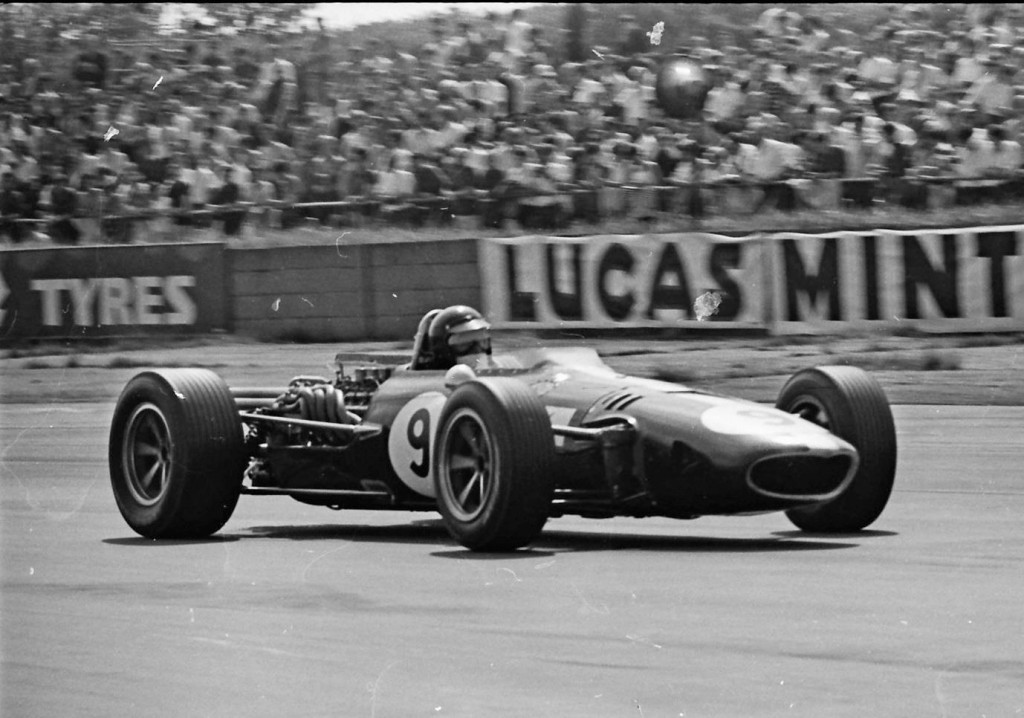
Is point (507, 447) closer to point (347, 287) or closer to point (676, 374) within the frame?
point (676, 374)

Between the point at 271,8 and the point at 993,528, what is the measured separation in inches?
525

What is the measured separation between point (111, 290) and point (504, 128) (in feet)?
17.3

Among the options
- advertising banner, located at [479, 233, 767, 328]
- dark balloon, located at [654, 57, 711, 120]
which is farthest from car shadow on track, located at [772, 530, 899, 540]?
dark balloon, located at [654, 57, 711, 120]

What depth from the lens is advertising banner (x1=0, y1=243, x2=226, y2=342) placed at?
19656 mm

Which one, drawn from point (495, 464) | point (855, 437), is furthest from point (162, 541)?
point (855, 437)

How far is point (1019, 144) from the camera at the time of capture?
15125 mm

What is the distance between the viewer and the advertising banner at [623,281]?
16.0 metres

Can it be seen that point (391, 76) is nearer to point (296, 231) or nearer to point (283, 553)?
point (296, 231)

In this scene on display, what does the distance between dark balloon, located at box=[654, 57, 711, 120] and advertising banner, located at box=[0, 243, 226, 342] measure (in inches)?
216

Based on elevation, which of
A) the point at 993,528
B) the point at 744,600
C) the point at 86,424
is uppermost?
the point at 744,600

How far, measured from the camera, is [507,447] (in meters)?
7.09

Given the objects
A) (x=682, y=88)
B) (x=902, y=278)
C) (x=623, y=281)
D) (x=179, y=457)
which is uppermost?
(x=682, y=88)

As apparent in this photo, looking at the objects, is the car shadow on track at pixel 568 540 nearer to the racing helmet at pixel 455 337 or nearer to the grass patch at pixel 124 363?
the racing helmet at pixel 455 337

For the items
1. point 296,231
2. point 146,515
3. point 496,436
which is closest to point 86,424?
point 296,231
